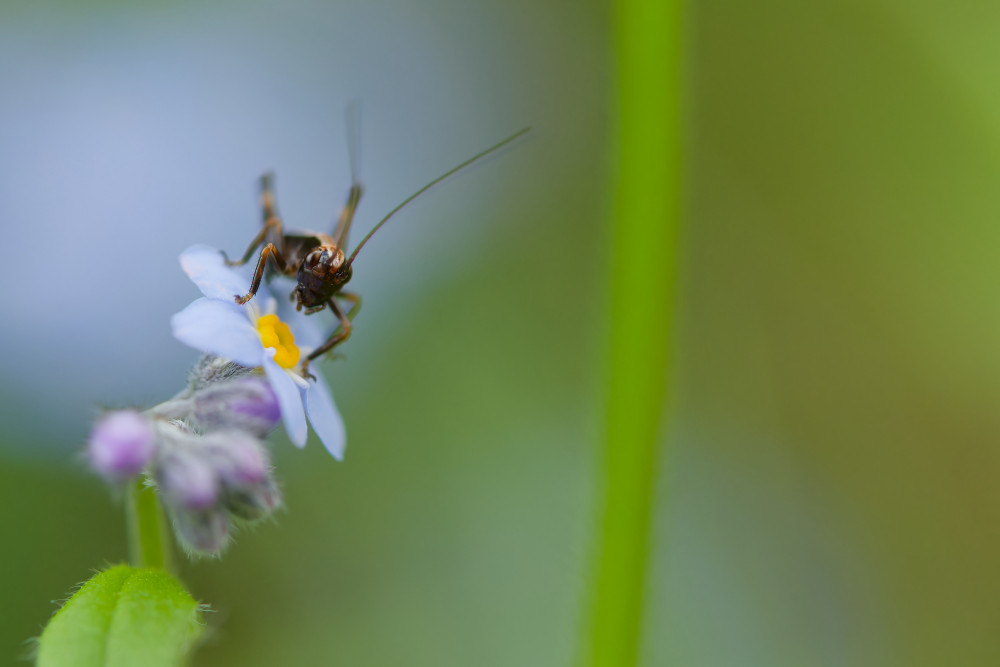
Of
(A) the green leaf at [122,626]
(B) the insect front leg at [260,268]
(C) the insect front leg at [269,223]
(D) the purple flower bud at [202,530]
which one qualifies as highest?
(C) the insect front leg at [269,223]

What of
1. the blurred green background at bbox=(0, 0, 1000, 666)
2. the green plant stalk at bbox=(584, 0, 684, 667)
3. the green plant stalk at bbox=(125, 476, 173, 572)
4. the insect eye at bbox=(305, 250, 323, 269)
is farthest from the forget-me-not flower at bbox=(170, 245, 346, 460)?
the blurred green background at bbox=(0, 0, 1000, 666)

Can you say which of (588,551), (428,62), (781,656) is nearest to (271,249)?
(588,551)

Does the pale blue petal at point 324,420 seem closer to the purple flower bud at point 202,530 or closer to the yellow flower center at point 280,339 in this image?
the yellow flower center at point 280,339

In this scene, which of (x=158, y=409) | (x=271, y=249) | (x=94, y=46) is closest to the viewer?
(x=158, y=409)

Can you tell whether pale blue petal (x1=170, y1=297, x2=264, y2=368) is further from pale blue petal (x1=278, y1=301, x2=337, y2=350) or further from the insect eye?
the insect eye

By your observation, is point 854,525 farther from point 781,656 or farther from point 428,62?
point 428,62

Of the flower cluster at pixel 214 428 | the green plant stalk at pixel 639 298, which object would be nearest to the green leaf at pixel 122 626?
the flower cluster at pixel 214 428
